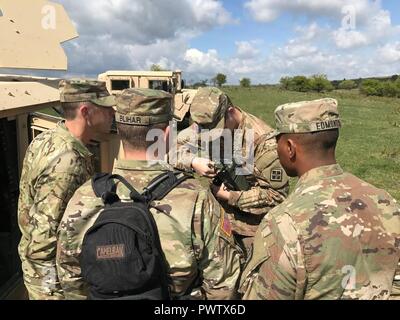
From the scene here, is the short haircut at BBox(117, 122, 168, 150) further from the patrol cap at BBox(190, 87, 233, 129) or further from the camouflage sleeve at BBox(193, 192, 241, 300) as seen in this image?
the patrol cap at BBox(190, 87, 233, 129)

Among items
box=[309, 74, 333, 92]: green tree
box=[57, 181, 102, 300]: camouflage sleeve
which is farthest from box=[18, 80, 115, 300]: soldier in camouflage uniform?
box=[309, 74, 333, 92]: green tree

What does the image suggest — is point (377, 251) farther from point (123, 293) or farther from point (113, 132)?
point (113, 132)

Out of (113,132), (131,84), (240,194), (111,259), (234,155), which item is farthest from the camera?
(131,84)

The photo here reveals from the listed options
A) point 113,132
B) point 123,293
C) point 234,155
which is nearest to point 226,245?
point 123,293

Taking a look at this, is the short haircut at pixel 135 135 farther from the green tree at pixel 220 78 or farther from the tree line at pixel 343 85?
the green tree at pixel 220 78

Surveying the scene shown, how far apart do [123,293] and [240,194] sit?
4.65 feet

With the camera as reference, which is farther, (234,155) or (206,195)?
(234,155)

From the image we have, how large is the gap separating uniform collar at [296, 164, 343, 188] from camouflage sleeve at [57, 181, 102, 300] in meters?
0.91

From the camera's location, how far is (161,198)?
6.17 feet

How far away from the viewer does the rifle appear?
10.2 feet

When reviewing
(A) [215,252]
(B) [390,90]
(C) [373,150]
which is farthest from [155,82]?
(B) [390,90]
